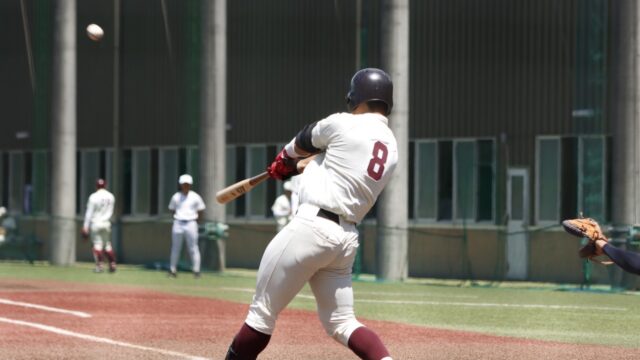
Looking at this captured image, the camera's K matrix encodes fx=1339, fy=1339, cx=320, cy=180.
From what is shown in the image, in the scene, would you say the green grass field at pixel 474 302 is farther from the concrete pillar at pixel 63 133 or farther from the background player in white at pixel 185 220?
the concrete pillar at pixel 63 133

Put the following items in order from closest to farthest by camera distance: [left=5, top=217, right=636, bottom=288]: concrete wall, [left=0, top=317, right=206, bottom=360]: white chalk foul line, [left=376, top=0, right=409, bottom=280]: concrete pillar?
[left=0, top=317, right=206, bottom=360]: white chalk foul line < [left=376, top=0, right=409, bottom=280]: concrete pillar < [left=5, top=217, right=636, bottom=288]: concrete wall

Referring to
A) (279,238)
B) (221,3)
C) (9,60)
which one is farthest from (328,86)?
(279,238)

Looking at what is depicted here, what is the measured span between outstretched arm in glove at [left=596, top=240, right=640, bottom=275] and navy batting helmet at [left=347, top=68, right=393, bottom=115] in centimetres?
164

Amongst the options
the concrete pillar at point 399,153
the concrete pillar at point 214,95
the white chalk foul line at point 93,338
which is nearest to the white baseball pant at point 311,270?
the white chalk foul line at point 93,338

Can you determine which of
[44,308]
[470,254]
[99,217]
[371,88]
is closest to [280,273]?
[371,88]

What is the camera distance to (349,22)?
1332 inches

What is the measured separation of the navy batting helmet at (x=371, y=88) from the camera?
7.97 metres

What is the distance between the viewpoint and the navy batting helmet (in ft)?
26.2

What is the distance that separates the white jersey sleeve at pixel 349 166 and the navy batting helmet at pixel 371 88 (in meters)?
0.15

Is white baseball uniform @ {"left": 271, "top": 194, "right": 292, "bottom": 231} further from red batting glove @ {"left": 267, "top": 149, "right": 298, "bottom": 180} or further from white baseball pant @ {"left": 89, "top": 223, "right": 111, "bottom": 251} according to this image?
red batting glove @ {"left": 267, "top": 149, "right": 298, "bottom": 180}

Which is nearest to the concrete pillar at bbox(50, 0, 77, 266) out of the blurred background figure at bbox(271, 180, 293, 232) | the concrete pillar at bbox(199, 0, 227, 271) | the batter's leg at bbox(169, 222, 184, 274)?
the concrete pillar at bbox(199, 0, 227, 271)

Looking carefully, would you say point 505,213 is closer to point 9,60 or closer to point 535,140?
point 535,140

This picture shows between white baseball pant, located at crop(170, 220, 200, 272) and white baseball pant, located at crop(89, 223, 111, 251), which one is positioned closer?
white baseball pant, located at crop(170, 220, 200, 272)

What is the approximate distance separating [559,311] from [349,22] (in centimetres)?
1639
